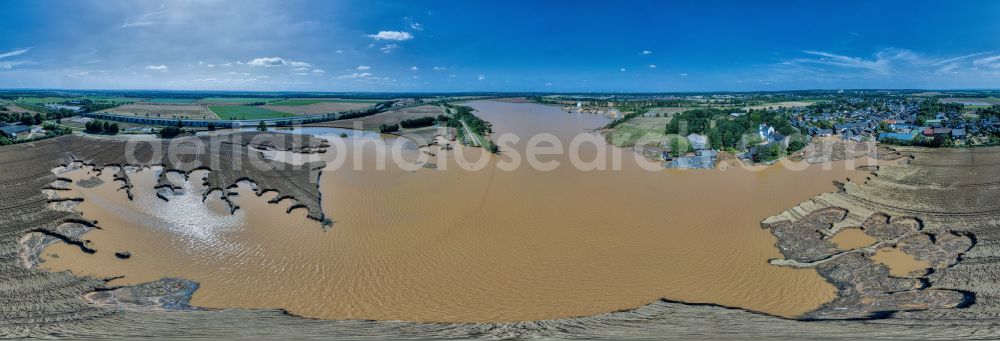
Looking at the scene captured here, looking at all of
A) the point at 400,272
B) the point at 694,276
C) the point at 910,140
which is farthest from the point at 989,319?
the point at 910,140

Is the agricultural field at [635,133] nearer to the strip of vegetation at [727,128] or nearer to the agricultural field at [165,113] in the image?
the strip of vegetation at [727,128]

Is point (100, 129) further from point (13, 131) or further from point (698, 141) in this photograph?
point (698, 141)

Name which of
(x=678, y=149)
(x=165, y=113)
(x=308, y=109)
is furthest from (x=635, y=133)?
(x=165, y=113)

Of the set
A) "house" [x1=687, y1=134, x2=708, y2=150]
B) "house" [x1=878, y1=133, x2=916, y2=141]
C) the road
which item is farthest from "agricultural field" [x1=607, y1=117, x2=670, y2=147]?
"house" [x1=878, y1=133, x2=916, y2=141]

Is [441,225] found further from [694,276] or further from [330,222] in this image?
[694,276]

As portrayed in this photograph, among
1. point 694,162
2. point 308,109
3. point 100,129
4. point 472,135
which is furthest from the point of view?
point 308,109
